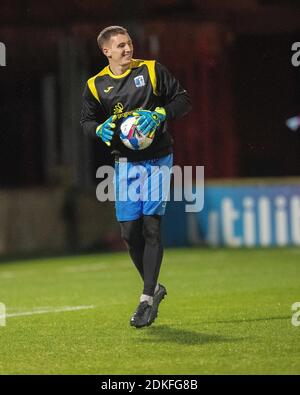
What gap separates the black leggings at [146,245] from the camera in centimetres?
926

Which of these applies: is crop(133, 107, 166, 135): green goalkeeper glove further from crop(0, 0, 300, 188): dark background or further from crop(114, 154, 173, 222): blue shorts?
crop(0, 0, 300, 188): dark background

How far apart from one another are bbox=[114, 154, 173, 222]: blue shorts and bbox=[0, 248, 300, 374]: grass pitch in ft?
3.16

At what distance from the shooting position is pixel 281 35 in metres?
24.9

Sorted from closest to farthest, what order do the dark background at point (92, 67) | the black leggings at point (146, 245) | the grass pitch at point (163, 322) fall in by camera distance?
the grass pitch at point (163, 322), the black leggings at point (146, 245), the dark background at point (92, 67)

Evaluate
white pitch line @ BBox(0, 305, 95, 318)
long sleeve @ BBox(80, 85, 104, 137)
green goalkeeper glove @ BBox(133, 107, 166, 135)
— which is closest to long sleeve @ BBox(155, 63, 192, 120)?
green goalkeeper glove @ BBox(133, 107, 166, 135)

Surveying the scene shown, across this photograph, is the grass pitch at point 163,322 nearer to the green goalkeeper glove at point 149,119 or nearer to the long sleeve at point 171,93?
the green goalkeeper glove at point 149,119

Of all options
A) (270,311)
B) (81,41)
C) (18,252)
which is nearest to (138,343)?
(270,311)

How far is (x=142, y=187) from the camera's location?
9352 mm

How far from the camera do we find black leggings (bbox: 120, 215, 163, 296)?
30.4 feet

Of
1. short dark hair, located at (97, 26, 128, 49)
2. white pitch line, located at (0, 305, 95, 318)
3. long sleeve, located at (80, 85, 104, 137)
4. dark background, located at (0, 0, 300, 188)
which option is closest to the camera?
short dark hair, located at (97, 26, 128, 49)

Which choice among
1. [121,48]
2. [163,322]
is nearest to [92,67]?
[163,322]

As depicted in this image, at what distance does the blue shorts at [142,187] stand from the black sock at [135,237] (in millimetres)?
56

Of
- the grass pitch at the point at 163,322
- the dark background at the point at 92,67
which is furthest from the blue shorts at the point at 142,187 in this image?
the dark background at the point at 92,67

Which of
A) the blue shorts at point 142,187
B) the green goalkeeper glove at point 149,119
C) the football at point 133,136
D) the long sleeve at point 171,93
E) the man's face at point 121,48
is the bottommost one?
the blue shorts at point 142,187
